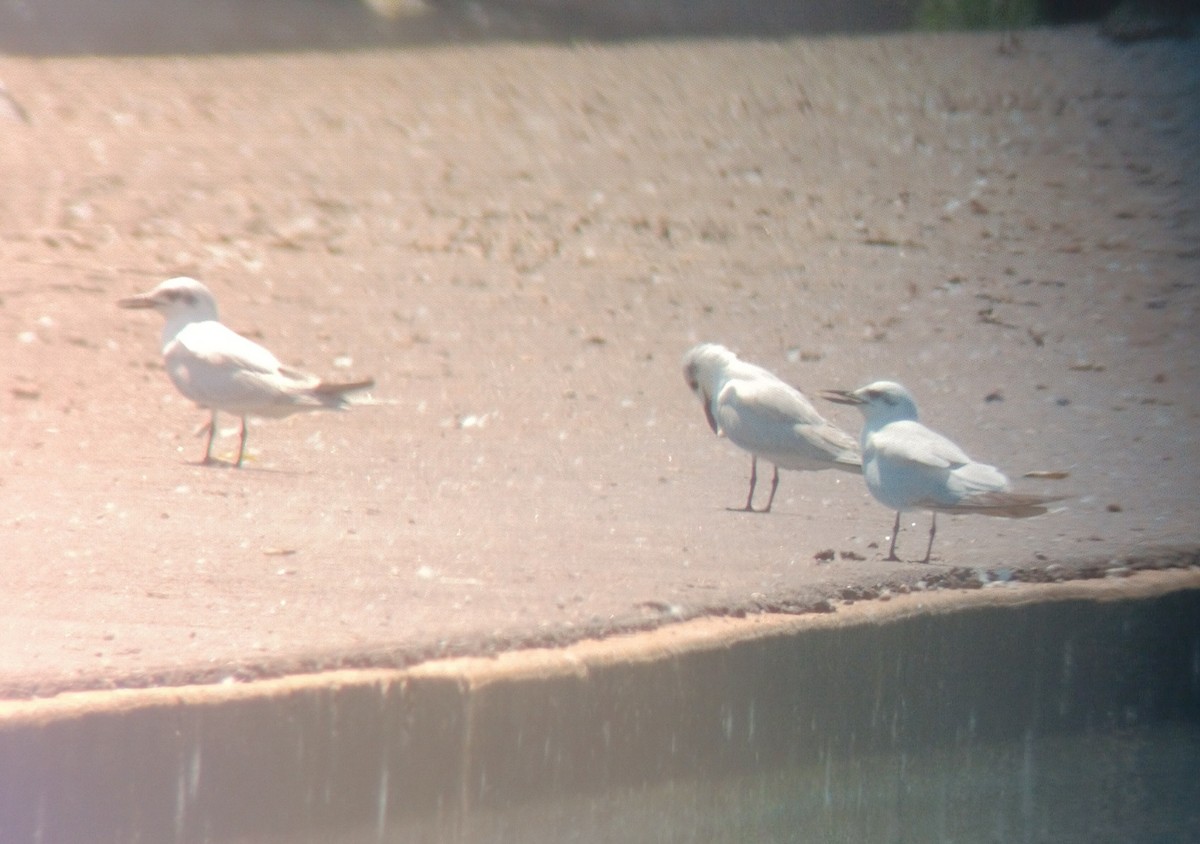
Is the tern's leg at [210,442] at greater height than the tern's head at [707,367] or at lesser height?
lesser

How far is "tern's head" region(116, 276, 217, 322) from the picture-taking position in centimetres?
776

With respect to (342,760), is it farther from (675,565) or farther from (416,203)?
(416,203)

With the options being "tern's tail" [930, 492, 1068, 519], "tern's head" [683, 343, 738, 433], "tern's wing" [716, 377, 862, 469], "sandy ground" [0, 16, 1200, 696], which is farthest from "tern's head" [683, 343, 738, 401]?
"tern's tail" [930, 492, 1068, 519]

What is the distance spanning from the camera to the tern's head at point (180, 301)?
776cm

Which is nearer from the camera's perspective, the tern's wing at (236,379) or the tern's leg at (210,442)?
the tern's wing at (236,379)

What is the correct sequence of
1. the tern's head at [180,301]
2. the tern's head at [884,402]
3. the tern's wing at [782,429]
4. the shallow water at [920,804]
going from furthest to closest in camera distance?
the tern's head at [180,301] < the tern's wing at [782,429] < the tern's head at [884,402] < the shallow water at [920,804]

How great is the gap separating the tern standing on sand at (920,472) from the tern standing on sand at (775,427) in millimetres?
524

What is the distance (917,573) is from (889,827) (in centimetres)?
87

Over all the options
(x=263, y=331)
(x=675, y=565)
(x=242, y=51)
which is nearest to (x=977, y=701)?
(x=675, y=565)

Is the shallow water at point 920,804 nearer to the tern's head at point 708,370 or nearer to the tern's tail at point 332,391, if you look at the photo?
the tern's head at point 708,370

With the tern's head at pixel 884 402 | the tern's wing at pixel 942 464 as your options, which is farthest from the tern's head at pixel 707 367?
the tern's wing at pixel 942 464

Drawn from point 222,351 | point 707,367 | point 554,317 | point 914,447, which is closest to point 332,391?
point 222,351

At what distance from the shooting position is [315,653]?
441cm

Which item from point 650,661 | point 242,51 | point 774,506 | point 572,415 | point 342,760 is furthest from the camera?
point 242,51
